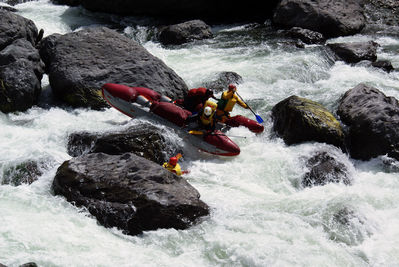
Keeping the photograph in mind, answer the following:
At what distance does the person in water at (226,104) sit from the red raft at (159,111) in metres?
0.55

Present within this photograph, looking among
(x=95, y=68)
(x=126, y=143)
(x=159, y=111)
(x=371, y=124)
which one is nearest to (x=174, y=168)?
(x=126, y=143)

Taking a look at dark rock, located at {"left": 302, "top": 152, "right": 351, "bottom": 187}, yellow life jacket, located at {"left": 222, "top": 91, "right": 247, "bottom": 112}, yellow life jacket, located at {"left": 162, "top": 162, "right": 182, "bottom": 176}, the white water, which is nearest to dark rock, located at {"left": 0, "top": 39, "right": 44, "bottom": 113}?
the white water

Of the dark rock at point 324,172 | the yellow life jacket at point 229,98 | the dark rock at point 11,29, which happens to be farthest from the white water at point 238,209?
the dark rock at point 11,29

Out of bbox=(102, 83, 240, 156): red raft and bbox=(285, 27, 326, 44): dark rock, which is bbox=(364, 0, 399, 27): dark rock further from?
bbox=(102, 83, 240, 156): red raft

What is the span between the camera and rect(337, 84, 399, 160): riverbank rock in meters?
8.18

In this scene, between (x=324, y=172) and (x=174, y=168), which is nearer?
(x=174, y=168)

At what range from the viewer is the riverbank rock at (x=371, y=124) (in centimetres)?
818

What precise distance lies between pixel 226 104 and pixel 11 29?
5243mm

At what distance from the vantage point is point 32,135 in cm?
868

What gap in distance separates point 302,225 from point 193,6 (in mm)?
12239

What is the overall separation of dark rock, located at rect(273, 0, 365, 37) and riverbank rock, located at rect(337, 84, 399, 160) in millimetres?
5814

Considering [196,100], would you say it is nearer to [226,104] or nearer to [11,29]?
[226,104]

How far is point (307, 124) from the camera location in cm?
852

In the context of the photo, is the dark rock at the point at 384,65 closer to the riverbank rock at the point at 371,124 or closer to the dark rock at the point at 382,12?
the riverbank rock at the point at 371,124
